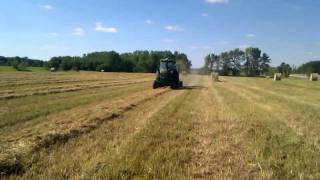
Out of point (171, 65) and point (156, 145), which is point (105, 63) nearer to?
point (171, 65)

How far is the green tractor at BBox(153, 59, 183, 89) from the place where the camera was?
30594 mm

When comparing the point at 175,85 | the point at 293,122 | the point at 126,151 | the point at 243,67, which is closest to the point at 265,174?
the point at 126,151

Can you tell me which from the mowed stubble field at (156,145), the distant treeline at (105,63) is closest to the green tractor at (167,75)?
the mowed stubble field at (156,145)

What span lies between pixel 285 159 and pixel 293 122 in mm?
5217

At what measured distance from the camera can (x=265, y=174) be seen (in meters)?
6.69

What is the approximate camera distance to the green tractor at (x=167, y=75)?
30594 millimetres

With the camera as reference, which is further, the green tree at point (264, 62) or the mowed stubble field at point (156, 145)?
the green tree at point (264, 62)

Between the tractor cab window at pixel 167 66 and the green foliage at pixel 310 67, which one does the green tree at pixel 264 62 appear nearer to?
the green foliage at pixel 310 67

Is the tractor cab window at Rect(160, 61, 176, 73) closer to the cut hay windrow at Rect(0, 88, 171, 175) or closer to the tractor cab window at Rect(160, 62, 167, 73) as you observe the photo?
the tractor cab window at Rect(160, 62, 167, 73)

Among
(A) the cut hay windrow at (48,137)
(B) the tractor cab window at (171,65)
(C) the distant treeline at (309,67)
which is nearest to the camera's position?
(A) the cut hay windrow at (48,137)

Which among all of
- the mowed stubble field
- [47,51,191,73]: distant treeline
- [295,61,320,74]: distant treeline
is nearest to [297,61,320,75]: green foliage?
[295,61,320,74]: distant treeline

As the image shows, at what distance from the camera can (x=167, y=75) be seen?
30.6 metres

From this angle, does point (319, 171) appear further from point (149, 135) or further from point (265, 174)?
point (149, 135)

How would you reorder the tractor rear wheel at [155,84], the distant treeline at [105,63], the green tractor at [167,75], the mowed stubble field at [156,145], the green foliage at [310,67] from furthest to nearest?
the green foliage at [310,67] < the distant treeline at [105,63] < the tractor rear wheel at [155,84] < the green tractor at [167,75] < the mowed stubble field at [156,145]
